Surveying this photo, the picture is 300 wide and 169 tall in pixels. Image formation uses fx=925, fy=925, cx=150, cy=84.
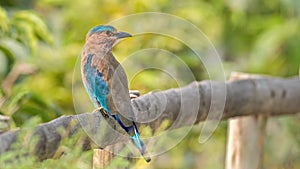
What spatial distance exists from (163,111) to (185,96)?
0.29 meters

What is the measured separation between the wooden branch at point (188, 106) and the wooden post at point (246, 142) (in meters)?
0.07

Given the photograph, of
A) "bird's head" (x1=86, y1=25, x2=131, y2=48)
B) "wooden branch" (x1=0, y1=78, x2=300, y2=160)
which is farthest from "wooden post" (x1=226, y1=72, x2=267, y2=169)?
"bird's head" (x1=86, y1=25, x2=131, y2=48)

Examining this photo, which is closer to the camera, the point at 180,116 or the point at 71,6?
the point at 180,116

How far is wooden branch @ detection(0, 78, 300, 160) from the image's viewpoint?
2.59m

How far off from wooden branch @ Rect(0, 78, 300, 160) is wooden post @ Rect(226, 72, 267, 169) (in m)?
0.07

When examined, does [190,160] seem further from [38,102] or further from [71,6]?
[38,102]

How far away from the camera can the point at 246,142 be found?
418 centimetres

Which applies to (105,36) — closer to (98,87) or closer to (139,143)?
(98,87)

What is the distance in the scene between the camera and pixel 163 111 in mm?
3328

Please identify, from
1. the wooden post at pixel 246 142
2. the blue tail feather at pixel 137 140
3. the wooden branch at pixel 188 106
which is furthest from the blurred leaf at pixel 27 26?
the blue tail feather at pixel 137 140

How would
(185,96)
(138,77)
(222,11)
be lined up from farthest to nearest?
(222,11)
(138,77)
(185,96)

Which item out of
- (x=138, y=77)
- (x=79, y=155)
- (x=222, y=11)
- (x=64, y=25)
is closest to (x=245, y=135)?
(x=138, y=77)

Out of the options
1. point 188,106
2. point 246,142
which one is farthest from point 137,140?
point 246,142

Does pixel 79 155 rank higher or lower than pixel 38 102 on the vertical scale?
lower
